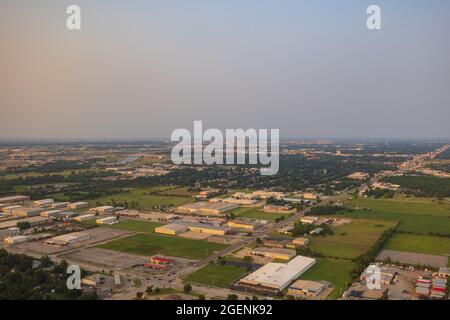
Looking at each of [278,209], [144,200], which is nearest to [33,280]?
[278,209]

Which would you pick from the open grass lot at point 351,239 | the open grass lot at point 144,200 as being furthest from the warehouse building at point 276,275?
the open grass lot at point 144,200

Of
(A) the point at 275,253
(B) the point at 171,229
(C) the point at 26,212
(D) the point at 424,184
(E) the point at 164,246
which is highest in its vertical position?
(C) the point at 26,212

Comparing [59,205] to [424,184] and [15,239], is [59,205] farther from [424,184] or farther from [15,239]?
[424,184]

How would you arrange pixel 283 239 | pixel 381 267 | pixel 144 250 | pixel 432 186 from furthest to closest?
pixel 432 186
pixel 283 239
pixel 144 250
pixel 381 267

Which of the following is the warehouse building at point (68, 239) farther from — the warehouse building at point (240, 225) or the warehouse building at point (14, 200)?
the warehouse building at point (14, 200)

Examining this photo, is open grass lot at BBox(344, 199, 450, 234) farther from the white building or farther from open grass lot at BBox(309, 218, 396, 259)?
the white building
